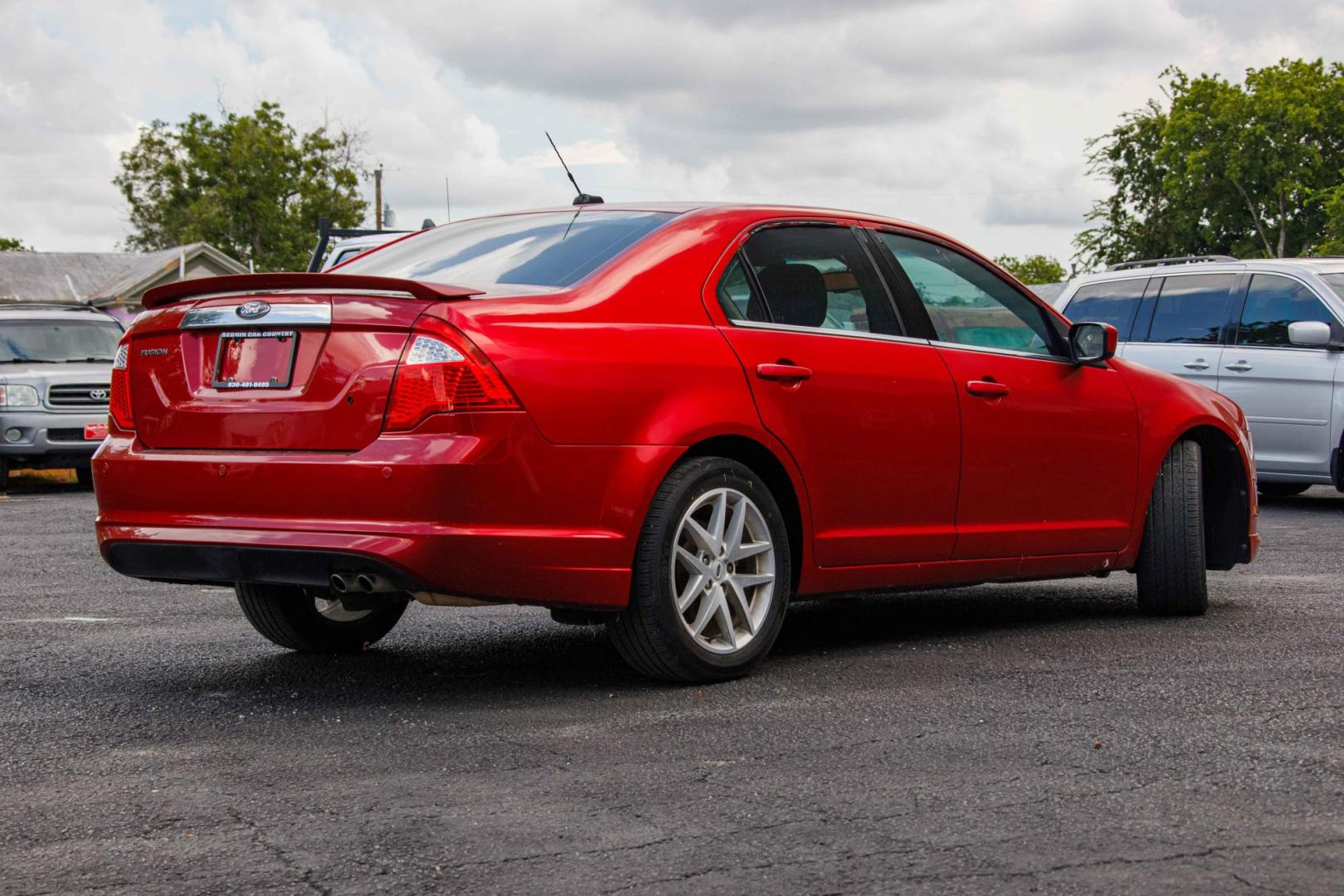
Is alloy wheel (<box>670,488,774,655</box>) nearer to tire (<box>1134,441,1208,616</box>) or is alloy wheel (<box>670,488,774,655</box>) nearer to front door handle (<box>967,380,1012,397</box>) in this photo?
front door handle (<box>967,380,1012,397</box>)

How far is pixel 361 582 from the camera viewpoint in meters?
4.94

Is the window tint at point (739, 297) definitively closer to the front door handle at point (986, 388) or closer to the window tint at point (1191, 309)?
the front door handle at point (986, 388)

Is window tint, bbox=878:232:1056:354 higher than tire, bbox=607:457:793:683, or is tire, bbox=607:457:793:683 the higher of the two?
window tint, bbox=878:232:1056:354

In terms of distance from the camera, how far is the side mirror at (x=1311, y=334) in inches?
493

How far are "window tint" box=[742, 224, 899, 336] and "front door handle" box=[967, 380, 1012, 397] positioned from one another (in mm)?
379

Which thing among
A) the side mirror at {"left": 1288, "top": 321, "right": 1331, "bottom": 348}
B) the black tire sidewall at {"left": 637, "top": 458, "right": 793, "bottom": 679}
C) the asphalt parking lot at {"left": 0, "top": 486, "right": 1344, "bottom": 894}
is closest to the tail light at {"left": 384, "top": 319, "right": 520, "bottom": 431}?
the black tire sidewall at {"left": 637, "top": 458, "right": 793, "bottom": 679}

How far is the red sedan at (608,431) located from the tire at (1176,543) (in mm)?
499

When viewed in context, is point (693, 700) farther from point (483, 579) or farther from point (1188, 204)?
point (1188, 204)

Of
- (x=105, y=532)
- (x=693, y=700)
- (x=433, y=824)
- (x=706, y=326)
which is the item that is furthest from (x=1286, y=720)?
(x=105, y=532)

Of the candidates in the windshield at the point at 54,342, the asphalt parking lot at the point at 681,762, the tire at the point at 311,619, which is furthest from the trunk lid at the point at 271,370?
the windshield at the point at 54,342

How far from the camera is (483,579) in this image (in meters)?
4.95

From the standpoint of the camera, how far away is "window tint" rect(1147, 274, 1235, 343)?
533 inches

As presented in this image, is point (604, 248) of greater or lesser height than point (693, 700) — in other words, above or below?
above

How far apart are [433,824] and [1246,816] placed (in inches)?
71.0
